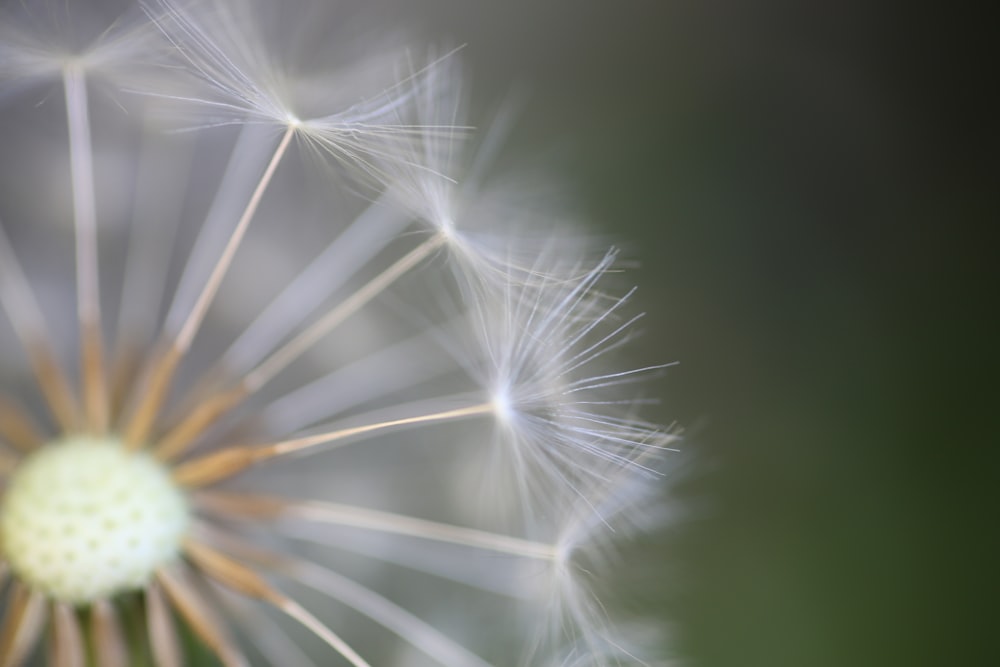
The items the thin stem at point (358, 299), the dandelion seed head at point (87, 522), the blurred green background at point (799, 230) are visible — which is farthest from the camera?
the blurred green background at point (799, 230)

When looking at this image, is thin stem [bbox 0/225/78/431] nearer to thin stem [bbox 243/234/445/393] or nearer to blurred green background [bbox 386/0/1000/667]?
thin stem [bbox 243/234/445/393]

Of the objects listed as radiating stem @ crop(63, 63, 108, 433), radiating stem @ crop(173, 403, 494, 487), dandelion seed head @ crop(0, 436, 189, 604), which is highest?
radiating stem @ crop(63, 63, 108, 433)

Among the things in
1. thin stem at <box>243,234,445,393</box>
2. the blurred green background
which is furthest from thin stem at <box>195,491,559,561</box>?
the blurred green background

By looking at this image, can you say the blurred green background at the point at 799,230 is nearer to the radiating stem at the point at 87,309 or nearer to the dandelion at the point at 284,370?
the dandelion at the point at 284,370

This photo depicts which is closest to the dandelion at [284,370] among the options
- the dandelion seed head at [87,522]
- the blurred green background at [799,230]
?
the dandelion seed head at [87,522]

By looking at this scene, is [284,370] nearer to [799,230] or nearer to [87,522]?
[87,522]

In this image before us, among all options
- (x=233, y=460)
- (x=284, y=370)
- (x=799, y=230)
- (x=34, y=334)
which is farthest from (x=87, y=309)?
(x=799, y=230)
